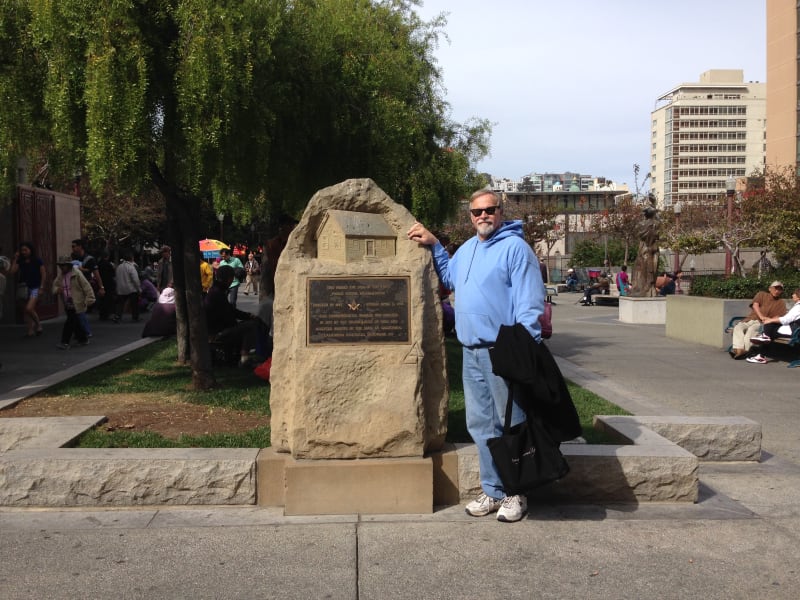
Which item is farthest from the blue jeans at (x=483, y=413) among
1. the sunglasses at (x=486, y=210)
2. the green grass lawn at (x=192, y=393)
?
the green grass lawn at (x=192, y=393)

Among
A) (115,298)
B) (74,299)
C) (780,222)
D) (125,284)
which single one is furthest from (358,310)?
(780,222)

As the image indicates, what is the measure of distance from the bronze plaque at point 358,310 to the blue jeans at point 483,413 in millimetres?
479

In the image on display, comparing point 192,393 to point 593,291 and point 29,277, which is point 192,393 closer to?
point 29,277

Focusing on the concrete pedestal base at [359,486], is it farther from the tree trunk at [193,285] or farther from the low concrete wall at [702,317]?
the low concrete wall at [702,317]

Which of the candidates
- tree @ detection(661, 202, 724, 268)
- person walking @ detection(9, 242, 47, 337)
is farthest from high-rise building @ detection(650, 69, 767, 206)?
person walking @ detection(9, 242, 47, 337)

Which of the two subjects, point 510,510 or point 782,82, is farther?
point 782,82

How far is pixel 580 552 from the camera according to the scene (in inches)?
177

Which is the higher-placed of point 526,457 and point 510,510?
point 526,457

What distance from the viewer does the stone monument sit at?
16.9ft

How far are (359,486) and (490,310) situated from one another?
141 cm

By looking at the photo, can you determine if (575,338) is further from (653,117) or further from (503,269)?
(653,117)

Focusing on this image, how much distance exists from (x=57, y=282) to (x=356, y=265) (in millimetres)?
10509

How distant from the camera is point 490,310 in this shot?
16.0 feet

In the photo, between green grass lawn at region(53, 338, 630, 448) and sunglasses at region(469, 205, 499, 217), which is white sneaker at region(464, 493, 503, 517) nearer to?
A: green grass lawn at region(53, 338, 630, 448)
